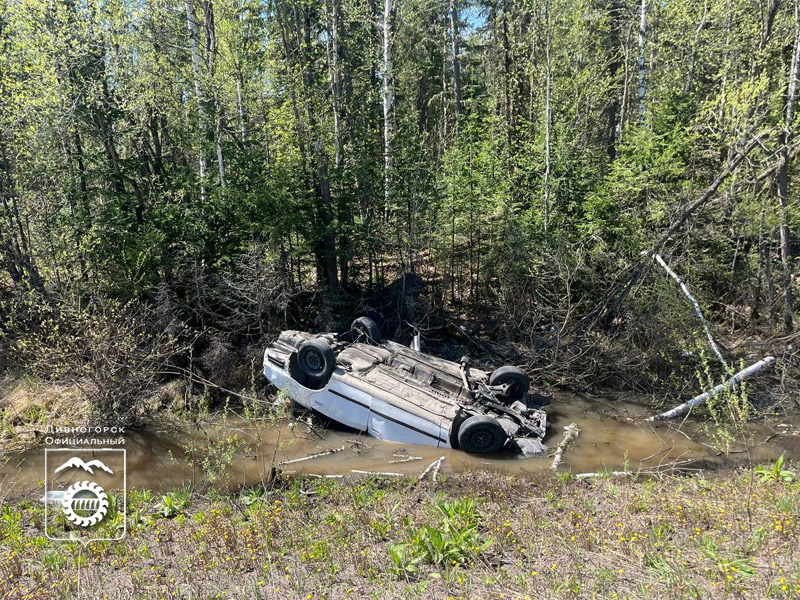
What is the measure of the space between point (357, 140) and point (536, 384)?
7.26 m

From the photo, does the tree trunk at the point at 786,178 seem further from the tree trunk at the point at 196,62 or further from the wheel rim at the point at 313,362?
the tree trunk at the point at 196,62

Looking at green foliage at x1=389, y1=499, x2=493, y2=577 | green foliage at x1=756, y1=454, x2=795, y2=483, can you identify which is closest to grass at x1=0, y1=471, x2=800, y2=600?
green foliage at x1=389, y1=499, x2=493, y2=577

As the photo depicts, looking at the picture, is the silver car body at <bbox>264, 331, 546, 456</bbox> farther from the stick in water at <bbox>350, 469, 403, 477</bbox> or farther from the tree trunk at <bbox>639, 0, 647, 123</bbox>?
the tree trunk at <bbox>639, 0, 647, 123</bbox>

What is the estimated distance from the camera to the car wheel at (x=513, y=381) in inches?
353

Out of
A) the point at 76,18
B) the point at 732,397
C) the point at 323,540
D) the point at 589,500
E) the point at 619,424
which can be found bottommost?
the point at 619,424

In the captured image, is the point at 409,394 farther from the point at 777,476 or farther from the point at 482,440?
the point at 777,476

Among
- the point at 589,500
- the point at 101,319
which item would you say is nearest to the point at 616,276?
the point at 589,500

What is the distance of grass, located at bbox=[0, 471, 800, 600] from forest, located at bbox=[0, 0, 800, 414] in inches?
189

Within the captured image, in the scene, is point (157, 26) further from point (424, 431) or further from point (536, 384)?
point (536, 384)

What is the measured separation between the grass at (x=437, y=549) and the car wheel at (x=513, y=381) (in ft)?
10.7

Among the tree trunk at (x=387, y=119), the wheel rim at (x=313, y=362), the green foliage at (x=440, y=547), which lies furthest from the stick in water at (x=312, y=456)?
the tree trunk at (x=387, y=119)

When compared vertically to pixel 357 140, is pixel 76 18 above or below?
above

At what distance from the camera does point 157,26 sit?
39.4 feet

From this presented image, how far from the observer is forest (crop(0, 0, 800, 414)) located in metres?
10.1
